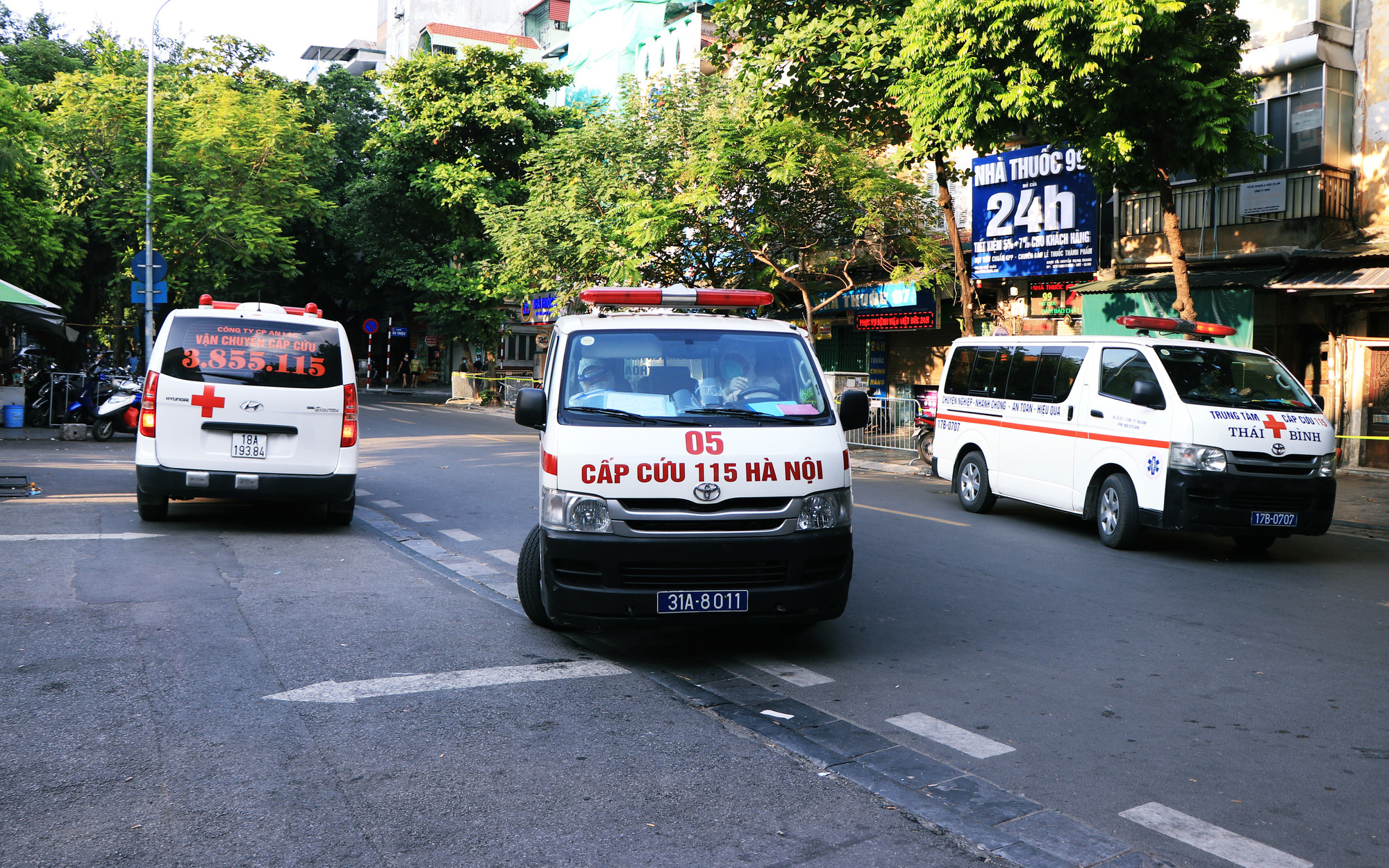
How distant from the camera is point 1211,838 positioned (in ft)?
13.0

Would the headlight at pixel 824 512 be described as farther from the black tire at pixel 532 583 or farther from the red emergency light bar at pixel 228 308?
the red emergency light bar at pixel 228 308

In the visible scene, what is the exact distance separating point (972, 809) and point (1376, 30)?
17.8m

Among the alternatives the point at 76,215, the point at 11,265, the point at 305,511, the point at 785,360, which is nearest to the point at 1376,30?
the point at 785,360

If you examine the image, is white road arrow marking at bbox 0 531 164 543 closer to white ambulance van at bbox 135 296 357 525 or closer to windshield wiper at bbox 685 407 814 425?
white ambulance van at bbox 135 296 357 525

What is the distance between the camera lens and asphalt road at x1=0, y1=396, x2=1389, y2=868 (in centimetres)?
389

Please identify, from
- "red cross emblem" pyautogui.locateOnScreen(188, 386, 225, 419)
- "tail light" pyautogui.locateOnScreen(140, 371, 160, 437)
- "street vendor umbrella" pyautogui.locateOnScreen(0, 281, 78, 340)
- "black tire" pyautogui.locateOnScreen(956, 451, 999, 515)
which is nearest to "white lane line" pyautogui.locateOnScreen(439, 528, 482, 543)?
"red cross emblem" pyautogui.locateOnScreen(188, 386, 225, 419)

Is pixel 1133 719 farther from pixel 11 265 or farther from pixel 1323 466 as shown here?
pixel 11 265

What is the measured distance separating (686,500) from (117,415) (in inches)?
665

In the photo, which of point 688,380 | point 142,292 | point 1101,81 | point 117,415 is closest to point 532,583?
point 688,380

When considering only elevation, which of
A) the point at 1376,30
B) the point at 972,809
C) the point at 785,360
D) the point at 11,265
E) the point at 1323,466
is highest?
the point at 1376,30

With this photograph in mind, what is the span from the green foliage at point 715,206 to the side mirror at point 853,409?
42.6ft

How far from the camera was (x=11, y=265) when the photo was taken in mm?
24641

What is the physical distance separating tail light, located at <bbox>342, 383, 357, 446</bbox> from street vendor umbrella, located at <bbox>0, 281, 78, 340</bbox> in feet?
23.8

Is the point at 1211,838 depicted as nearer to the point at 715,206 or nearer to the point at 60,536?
the point at 60,536
